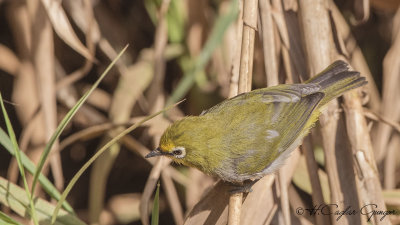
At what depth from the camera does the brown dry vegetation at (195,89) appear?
2369 mm

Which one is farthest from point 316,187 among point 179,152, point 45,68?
point 45,68

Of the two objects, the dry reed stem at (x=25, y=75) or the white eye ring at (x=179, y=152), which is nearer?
the white eye ring at (x=179, y=152)

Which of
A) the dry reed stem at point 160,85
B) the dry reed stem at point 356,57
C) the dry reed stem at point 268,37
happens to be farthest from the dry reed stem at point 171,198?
the dry reed stem at point 356,57

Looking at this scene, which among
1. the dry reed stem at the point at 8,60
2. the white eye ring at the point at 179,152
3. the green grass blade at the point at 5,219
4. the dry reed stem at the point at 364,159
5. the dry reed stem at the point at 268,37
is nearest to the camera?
the green grass blade at the point at 5,219

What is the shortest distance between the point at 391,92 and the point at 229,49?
121cm

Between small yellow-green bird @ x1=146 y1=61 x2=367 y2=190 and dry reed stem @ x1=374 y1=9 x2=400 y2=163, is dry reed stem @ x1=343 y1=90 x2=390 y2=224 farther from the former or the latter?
dry reed stem @ x1=374 y1=9 x2=400 y2=163

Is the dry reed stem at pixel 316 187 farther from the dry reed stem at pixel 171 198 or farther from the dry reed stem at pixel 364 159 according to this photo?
the dry reed stem at pixel 171 198

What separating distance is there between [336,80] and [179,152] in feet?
2.99

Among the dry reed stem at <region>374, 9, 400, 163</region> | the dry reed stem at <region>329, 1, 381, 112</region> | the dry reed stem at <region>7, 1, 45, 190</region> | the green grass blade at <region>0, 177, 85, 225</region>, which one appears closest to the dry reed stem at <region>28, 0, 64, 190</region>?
the dry reed stem at <region>7, 1, 45, 190</region>

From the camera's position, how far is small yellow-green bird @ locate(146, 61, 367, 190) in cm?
246

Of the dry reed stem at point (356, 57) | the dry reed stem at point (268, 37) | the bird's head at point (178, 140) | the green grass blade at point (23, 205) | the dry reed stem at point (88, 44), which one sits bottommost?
the green grass blade at point (23, 205)

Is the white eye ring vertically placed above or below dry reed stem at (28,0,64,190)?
below

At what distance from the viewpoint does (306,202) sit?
2914mm

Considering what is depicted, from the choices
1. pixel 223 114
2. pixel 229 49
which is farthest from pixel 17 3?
pixel 223 114
